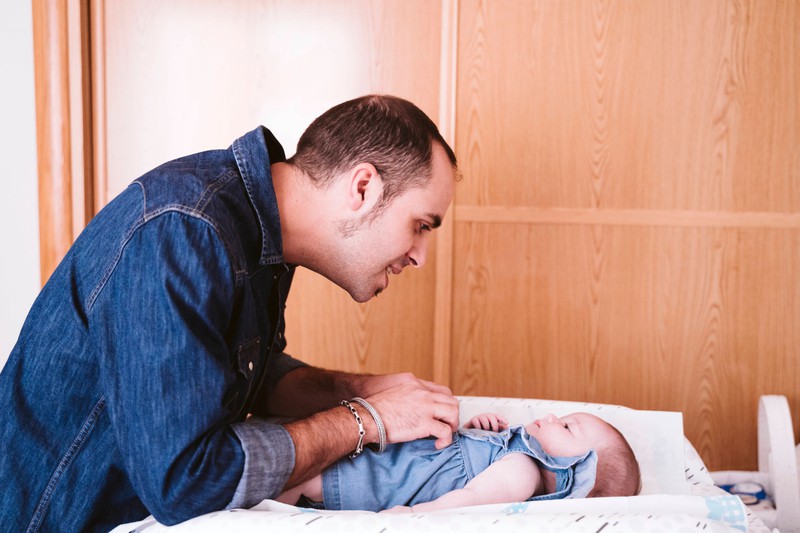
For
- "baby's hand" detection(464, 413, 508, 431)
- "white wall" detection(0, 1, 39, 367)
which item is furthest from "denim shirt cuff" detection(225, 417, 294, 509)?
"white wall" detection(0, 1, 39, 367)

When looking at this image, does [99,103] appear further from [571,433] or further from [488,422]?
[571,433]

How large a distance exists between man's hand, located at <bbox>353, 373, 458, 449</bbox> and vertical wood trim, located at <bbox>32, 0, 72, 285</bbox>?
5.07 feet

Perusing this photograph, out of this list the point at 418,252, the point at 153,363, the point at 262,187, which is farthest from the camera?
the point at 418,252

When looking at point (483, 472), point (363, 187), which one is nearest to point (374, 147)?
point (363, 187)

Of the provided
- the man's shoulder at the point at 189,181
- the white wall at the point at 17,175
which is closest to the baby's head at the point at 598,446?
the man's shoulder at the point at 189,181

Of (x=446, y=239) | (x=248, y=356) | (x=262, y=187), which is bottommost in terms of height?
(x=248, y=356)

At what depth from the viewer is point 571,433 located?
127 centimetres

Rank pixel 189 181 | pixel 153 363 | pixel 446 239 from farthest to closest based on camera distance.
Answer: pixel 446 239
pixel 189 181
pixel 153 363

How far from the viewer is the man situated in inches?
32.9

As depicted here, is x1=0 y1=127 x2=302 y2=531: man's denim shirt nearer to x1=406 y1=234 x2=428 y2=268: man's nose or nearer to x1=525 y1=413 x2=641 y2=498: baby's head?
x1=406 y1=234 x2=428 y2=268: man's nose

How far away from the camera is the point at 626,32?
6.89 feet

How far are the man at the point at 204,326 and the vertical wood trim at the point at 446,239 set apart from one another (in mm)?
949

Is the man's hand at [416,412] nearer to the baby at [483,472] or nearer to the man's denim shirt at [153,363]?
the baby at [483,472]

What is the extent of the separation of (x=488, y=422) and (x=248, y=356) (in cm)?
53
